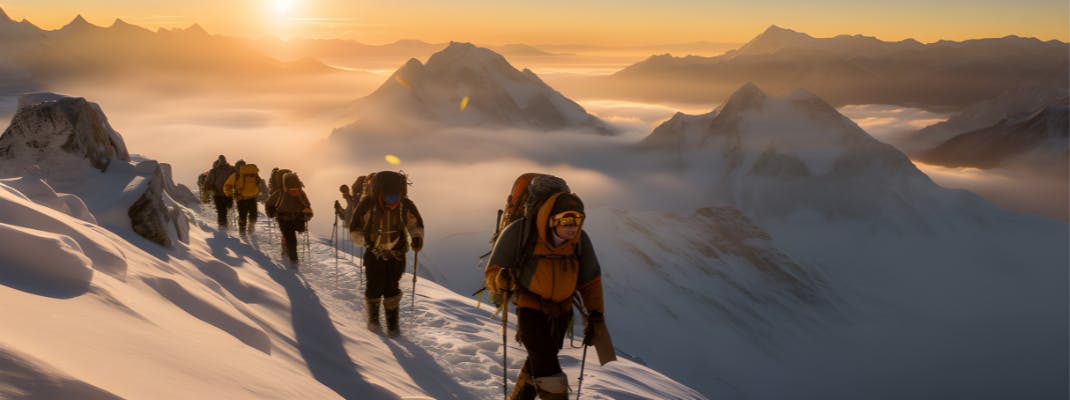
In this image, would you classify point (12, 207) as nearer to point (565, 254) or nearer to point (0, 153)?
point (565, 254)

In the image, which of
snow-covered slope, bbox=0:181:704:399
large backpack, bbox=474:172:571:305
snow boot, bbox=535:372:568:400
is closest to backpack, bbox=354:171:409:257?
snow-covered slope, bbox=0:181:704:399

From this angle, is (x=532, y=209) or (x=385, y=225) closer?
(x=532, y=209)

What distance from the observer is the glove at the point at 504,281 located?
5.76 meters

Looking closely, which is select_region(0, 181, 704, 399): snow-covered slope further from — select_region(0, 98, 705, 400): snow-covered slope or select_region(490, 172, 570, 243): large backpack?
select_region(490, 172, 570, 243): large backpack

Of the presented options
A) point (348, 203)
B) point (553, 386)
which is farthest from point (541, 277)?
point (348, 203)

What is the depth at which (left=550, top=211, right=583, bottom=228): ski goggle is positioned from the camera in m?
5.63

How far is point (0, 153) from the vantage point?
40.2 feet

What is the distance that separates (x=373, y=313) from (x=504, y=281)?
14.8 feet

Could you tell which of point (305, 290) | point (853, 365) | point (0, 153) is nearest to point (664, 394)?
point (305, 290)

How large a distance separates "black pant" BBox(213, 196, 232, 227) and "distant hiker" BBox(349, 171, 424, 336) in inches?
385

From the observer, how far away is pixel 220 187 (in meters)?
17.0

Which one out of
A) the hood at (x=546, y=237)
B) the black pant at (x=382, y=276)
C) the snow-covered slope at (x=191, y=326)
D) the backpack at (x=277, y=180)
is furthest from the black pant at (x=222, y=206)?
the hood at (x=546, y=237)

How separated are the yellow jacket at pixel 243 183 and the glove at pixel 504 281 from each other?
40.4ft

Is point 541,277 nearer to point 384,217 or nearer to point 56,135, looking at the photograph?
point 384,217
